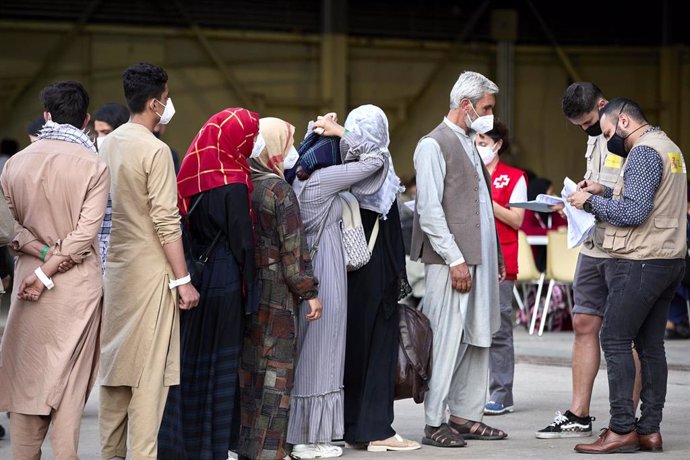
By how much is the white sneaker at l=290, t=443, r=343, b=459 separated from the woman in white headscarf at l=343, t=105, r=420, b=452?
168mm

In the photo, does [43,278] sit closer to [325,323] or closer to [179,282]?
[179,282]

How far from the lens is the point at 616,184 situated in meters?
6.04

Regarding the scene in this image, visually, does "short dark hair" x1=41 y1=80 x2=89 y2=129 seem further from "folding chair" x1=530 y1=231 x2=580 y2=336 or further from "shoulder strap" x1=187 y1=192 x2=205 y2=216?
"folding chair" x1=530 y1=231 x2=580 y2=336

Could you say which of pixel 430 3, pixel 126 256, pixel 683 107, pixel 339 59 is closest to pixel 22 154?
pixel 126 256

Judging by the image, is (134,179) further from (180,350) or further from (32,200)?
(180,350)

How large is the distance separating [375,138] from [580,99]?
3.66 ft

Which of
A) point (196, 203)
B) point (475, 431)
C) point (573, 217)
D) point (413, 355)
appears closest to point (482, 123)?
point (573, 217)

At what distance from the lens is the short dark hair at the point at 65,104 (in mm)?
4941

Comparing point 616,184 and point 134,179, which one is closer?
point 134,179

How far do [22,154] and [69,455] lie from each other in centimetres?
122

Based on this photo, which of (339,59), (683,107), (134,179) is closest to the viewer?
(134,179)

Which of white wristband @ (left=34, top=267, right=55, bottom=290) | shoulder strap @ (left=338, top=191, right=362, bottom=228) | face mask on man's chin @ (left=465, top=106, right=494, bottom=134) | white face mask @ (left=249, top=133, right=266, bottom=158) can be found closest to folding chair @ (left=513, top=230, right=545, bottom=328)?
face mask on man's chin @ (left=465, top=106, right=494, bottom=134)

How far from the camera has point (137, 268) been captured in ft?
16.1

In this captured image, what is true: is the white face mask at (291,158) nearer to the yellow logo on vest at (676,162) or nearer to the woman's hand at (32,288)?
the woman's hand at (32,288)
